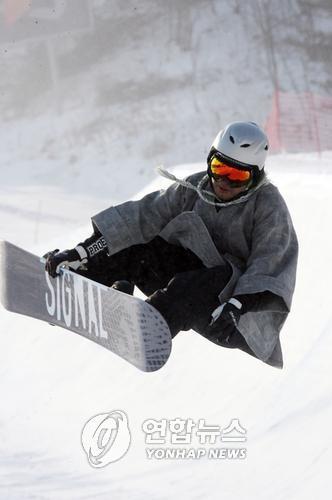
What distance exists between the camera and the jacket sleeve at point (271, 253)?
17.7 feet

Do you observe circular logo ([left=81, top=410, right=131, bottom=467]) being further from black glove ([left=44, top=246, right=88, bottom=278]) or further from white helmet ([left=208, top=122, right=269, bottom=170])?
white helmet ([left=208, top=122, right=269, bottom=170])

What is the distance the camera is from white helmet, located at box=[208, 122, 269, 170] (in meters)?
5.45

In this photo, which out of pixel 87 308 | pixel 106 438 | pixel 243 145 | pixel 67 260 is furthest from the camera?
pixel 106 438

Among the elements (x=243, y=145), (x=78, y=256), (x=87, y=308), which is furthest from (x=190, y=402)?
(x=243, y=145)

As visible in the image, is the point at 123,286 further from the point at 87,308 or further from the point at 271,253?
the point at 271,253

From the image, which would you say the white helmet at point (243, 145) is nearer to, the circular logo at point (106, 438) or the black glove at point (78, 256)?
the black glove at point (78, 256)

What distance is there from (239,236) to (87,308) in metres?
1.11

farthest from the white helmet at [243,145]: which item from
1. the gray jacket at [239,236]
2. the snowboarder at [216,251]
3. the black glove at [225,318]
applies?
the black glove at [225,318]

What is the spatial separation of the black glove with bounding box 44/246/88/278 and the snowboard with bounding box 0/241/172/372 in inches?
2.2

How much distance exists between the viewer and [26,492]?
642 cm

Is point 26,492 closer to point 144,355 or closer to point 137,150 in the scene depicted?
point 144,355

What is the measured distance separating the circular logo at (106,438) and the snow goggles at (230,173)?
2.21m

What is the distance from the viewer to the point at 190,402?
22.1ft

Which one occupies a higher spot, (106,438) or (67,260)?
(67,260)
